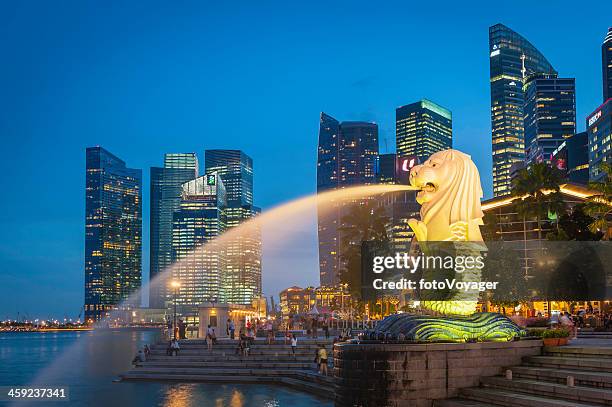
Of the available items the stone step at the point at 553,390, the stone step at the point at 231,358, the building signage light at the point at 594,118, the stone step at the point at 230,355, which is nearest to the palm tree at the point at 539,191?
the stone step at the point at 230,355

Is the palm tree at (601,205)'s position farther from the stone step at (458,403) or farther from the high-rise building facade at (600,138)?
the high-rise building facade at (600,138)

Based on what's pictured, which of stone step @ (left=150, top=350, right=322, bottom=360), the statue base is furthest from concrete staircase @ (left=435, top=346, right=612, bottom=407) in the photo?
stone step @ (left=150, top=350, right=322, bottom=360)

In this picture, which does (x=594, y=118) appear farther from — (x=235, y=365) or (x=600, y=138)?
(x=235, y=365)

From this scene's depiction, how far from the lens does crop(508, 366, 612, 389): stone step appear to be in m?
18.1

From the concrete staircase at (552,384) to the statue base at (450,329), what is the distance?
1.24 m

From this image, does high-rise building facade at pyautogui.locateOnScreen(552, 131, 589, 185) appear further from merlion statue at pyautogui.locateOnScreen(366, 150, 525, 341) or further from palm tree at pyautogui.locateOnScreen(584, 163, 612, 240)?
merlion statue at pyautogui.locateOnScreen(366, 150, 525, 341)

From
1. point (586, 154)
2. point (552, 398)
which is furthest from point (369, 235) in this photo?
point (586, 154)

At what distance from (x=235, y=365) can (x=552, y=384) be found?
2345cm

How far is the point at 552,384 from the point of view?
1903cm

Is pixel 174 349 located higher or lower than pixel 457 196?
lower

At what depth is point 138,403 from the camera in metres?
30.9

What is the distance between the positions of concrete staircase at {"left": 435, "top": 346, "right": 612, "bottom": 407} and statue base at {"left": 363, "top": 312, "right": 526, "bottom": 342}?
124 cm

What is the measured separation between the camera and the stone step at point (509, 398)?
17438mm

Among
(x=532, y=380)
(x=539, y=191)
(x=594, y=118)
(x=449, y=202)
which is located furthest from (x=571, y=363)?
(x=594, y=118)
